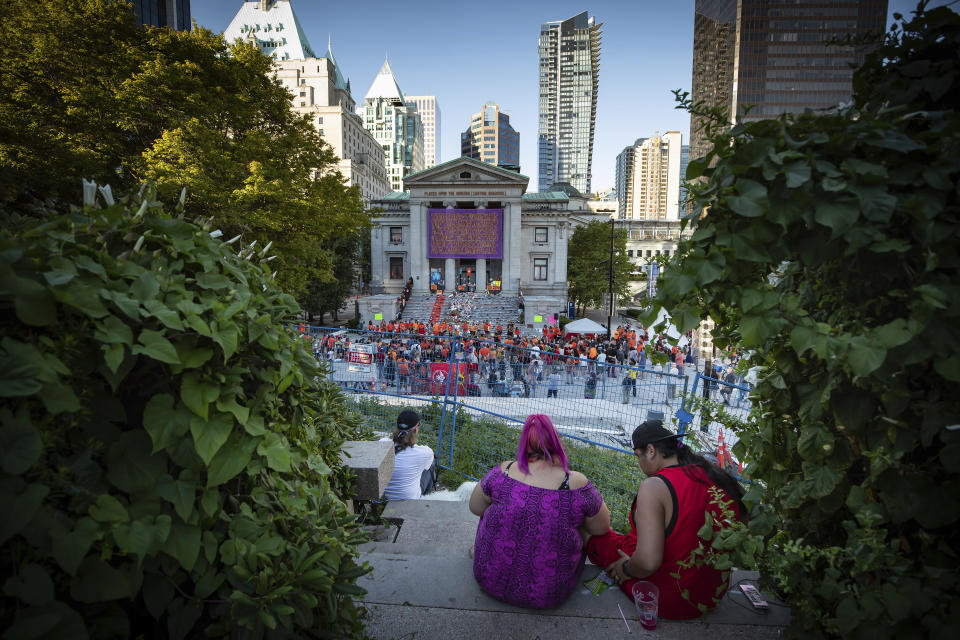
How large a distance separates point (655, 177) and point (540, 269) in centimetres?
14112

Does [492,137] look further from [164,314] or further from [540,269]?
[164,314]

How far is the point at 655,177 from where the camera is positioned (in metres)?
164

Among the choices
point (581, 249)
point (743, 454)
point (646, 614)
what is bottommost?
point (646, 614)

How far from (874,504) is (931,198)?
1067 mm

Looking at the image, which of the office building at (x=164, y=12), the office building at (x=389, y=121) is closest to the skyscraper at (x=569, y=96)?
the office building at (x=389, y=121)

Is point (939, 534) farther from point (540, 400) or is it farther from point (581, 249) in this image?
point (581, 249)

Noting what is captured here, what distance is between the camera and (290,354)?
5.84 feet

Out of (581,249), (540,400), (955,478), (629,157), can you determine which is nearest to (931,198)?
(955,478)

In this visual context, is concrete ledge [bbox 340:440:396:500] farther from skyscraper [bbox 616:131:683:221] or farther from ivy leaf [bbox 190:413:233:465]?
skyscraper [bbox 616:131:683:221]

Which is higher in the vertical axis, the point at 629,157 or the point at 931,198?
the point at 629,157

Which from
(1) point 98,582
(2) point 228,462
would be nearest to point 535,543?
(2) point 228,462

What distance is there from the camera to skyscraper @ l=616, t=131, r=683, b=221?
16288cm

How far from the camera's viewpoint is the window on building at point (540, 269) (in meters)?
43.7

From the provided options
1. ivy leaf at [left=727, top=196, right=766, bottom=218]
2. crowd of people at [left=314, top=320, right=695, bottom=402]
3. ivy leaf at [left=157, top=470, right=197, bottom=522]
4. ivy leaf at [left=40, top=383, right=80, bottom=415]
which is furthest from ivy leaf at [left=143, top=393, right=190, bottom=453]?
crowd of people at [left=314, top=320, right=695, bottom=402]
